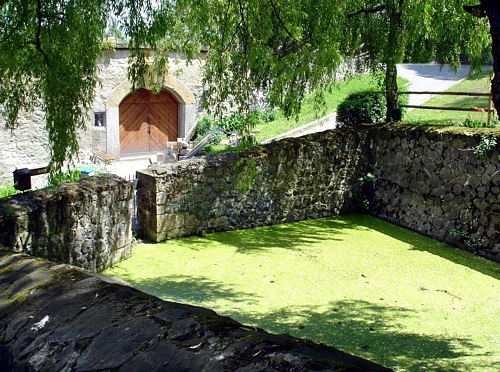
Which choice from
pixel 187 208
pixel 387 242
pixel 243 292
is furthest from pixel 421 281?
pixel 187 208

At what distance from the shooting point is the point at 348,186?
1300 centimetres

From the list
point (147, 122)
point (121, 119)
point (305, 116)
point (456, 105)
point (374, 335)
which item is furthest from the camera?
point (147, 122)

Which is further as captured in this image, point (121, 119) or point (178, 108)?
point (178, 108)

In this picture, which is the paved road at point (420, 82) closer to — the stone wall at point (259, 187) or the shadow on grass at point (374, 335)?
the stone wall at point (259, 187)

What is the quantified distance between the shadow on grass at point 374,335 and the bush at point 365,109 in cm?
619

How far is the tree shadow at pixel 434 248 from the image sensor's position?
9.80 m

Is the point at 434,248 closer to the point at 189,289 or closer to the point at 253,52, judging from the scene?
the point at 189,289

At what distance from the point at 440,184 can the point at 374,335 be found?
525cm

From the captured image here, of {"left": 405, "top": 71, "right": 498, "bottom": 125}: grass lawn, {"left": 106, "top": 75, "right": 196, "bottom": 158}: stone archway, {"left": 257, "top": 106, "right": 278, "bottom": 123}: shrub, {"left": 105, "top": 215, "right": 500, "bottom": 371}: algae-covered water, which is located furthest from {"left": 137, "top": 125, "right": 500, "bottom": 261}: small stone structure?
{"left": 106, "top": 75, "right": 196, "bottom": 158}: stone archway

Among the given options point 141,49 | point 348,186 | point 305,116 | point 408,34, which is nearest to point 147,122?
point 305,116

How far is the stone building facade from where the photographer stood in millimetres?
15297

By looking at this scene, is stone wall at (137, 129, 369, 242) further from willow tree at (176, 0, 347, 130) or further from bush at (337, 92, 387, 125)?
willow tree at (176, 0, 347, 130)

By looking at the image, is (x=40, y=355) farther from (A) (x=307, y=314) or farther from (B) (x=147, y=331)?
(A) (x=307, y=314)

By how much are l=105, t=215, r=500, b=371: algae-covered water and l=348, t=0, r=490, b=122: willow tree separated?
3.63 m
